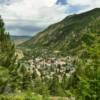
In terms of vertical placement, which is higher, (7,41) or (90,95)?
(7,41)

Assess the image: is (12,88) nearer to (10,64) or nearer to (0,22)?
(10,64)

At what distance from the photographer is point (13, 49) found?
214 feet

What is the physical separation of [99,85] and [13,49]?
137 feet

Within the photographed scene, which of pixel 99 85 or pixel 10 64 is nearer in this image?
pixel 99 85

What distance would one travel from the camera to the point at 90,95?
24.6m

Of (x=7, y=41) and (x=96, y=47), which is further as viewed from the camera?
(x=7, y=41)

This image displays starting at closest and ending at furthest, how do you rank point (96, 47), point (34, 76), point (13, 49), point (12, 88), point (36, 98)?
point (96, 47), point (36, 98), point (13, 49), point (12, 88), point (34, 76)

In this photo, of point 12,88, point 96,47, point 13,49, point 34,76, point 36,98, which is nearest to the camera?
point 96,47

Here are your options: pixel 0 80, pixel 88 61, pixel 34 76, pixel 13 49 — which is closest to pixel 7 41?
pixel 13 49

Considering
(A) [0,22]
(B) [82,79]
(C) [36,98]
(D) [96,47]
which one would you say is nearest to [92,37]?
(D) [96,47]

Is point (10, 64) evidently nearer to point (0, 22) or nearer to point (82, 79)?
point (0, 22)

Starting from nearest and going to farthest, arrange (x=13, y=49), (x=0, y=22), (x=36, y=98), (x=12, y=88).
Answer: (x=36, y=98), (x=0, y=22), (x=13, y=49), (x=12, y=88)

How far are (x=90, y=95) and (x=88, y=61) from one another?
7.17ft

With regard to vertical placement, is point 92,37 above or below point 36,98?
above
